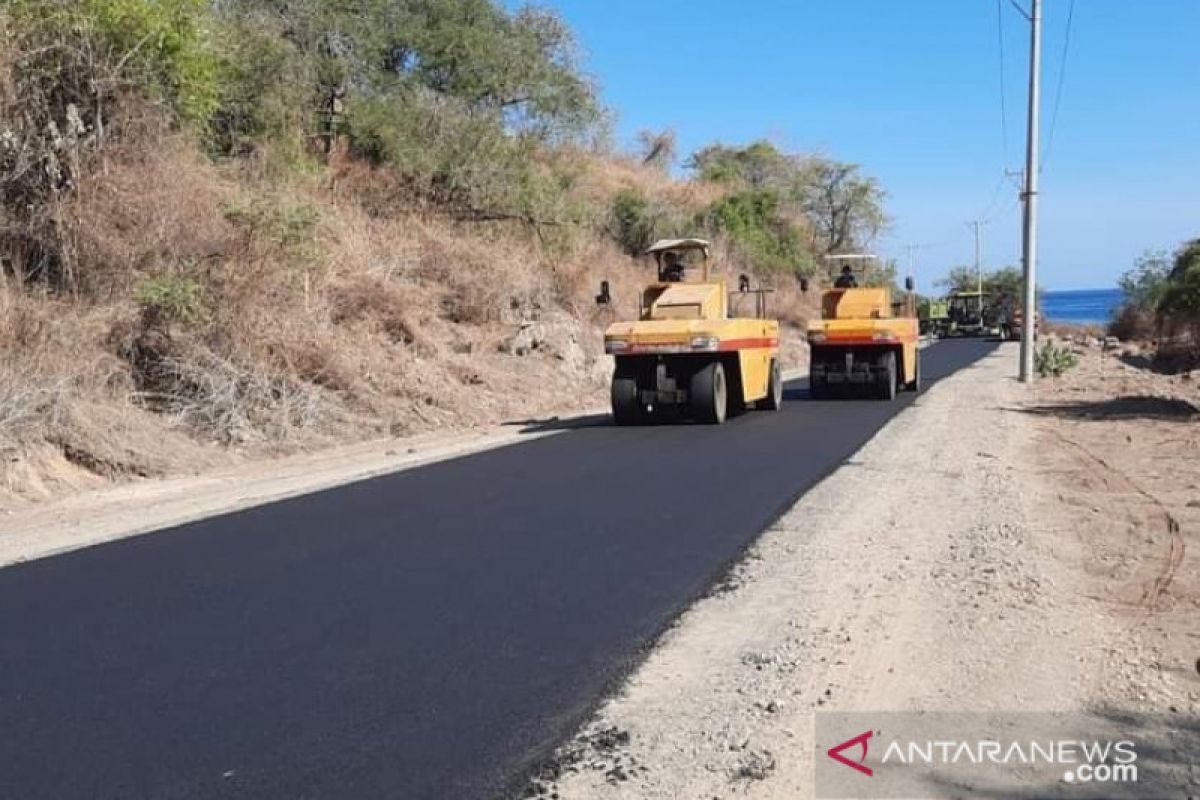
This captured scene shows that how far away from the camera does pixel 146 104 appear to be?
19438 mm

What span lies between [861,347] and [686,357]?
5.95 m

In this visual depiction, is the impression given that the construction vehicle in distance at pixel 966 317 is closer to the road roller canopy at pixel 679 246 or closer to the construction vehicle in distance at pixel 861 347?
the construction vehicle in distance at pixel 861 347

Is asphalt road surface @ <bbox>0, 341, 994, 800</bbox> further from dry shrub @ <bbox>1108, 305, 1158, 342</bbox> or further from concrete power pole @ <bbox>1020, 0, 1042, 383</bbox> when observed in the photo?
dry shrub @ <bbox>1108, 305, 1158, 342</bbox>

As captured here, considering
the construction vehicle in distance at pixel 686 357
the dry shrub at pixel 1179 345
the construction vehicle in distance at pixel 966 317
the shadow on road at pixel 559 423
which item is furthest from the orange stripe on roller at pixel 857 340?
the construction vehicle in distance at pixel 966 317

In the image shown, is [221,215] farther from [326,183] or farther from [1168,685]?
[1168,685]

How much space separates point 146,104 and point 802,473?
1309 centimetres

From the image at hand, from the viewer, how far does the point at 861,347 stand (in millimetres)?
23078

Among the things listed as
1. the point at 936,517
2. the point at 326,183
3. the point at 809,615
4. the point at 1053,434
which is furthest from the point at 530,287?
the point at 809,615

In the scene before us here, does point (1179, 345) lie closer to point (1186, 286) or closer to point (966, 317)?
point (1186, 286)

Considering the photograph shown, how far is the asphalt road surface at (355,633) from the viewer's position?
4902mm

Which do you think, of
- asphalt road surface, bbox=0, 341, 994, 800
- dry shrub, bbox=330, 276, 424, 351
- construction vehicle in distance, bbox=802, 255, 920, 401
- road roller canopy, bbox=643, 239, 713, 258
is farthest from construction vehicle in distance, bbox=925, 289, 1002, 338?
asphalt road surface, bbox=0, 341, 994, 800

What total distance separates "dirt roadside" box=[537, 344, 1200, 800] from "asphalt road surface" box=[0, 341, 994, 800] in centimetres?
36

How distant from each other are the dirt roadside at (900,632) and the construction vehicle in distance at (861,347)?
36.5ft

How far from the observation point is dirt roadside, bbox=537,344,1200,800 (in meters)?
4.95
